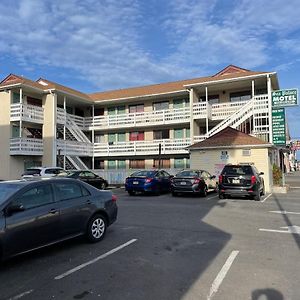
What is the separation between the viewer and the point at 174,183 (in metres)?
18.4

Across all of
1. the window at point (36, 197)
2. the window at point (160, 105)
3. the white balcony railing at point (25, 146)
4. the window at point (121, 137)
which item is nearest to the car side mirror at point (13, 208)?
the window at point (36, 197)

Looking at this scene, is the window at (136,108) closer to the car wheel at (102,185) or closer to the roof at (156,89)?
the roof at (156,89)

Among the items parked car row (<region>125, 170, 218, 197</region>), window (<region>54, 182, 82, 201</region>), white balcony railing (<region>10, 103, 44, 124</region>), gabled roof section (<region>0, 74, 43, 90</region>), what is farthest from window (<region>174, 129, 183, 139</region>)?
window (<region>54, 182, 82, 201</region>)

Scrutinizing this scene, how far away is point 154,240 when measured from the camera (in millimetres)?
7930

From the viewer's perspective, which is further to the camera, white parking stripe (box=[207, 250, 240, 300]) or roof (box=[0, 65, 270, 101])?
roof (box=[0, 65, 270, 101])

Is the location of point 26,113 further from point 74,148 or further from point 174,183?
point 174,183

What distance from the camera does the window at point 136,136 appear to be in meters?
34.3

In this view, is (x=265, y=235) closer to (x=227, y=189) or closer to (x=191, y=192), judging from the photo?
(x=227, y=189)

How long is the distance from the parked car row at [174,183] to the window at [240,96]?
11880 millimetres

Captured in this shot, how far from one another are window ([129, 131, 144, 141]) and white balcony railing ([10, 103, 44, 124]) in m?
8.91

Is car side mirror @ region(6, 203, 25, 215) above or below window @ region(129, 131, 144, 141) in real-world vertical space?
below

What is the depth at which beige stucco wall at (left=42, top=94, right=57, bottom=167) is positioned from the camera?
29.2 meters

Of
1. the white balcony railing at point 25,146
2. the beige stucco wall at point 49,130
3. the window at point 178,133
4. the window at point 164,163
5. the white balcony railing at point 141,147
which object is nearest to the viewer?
the white balcony railing at point 25,146

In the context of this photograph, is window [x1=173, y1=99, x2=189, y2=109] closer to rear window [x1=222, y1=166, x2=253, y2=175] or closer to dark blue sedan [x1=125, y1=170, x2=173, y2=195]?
dark blue sedan [x1=125, y1=170, x2=173, y2=195]
